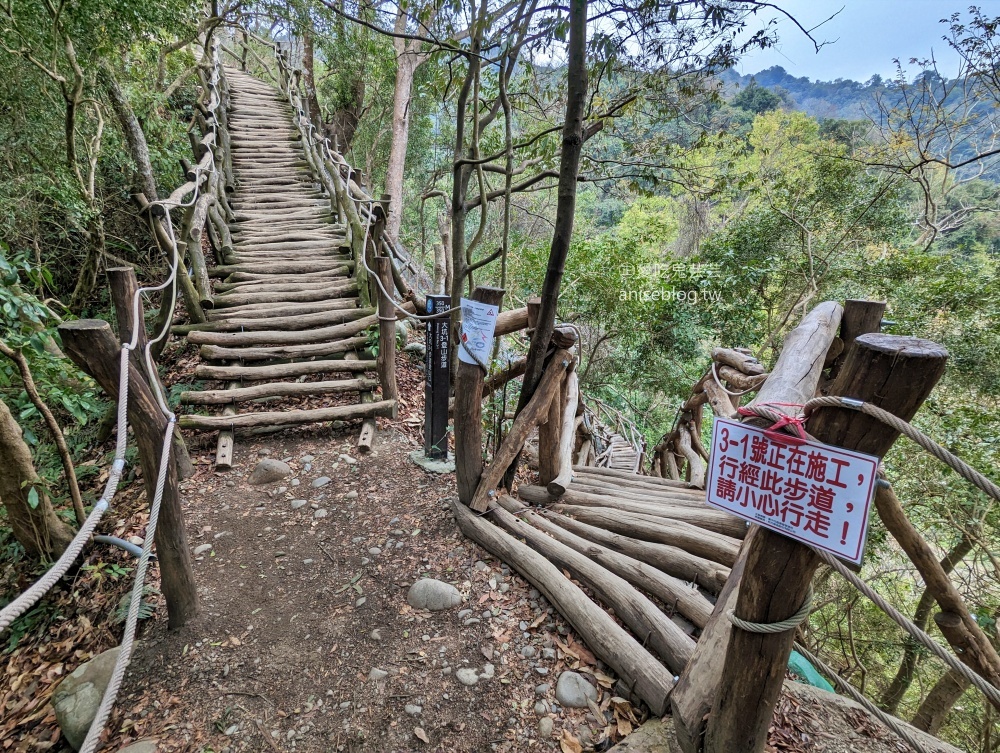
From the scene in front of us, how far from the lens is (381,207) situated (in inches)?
201

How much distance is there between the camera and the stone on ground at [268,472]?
377cm

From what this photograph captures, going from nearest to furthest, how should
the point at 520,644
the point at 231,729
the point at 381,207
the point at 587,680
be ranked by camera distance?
the point at 231,729
the point at 587,680
the point at 520,644
the point at 381,207

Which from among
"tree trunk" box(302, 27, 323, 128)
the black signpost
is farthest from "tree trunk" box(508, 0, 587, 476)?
"tree trunk" box(302, 27, 323, 128)

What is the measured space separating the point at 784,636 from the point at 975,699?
7.63 m

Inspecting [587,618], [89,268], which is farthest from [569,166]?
[89,268]

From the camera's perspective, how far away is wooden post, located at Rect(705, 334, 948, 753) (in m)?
0.99

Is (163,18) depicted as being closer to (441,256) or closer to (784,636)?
(441,256)

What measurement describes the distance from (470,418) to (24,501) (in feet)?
9.17

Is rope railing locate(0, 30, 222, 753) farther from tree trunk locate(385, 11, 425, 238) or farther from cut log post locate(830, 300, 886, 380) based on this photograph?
tree trunk locate(385, 11, 425, 238)

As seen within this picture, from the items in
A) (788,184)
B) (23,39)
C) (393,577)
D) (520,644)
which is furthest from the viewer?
(788,184)

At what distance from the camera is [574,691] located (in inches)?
80.2

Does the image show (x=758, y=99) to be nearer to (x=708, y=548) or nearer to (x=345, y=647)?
(x=708, y=548)

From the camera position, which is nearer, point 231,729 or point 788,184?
point 231,729

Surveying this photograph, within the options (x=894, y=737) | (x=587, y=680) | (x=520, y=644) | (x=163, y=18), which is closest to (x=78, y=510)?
(x=520, y=644)
